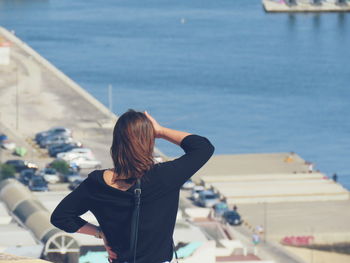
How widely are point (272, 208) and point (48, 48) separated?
48.9 meters

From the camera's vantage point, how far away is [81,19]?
343 ft

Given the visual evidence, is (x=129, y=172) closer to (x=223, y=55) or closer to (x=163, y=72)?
(x=163, y=72)

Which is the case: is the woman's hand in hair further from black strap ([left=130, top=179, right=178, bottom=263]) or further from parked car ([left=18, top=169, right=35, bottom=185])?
parked car ([left=18, top=169, right=35, bottom=185])

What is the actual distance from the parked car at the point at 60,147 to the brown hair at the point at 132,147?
129 ft

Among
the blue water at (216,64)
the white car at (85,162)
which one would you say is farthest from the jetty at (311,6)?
the white car at (85,162)

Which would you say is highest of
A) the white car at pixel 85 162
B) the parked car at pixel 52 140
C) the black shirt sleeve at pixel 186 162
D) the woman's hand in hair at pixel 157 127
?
the woman's hand in hair at pixel 157 127

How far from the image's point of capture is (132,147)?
424 cm

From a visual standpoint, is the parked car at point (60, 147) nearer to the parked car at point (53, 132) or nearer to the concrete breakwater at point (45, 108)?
the concrete breakwater at point (45, 108)

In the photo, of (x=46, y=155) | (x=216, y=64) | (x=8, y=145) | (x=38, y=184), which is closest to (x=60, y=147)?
(x=46, y=155)

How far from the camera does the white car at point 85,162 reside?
41.4 metres

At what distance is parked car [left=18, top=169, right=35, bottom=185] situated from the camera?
38312mm

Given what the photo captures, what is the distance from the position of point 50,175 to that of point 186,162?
35.0 m

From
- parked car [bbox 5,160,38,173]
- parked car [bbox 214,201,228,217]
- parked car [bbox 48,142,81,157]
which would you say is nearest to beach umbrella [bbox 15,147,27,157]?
parked car [bbox 48,142,81,157]

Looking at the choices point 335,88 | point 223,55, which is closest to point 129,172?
point 335,88
